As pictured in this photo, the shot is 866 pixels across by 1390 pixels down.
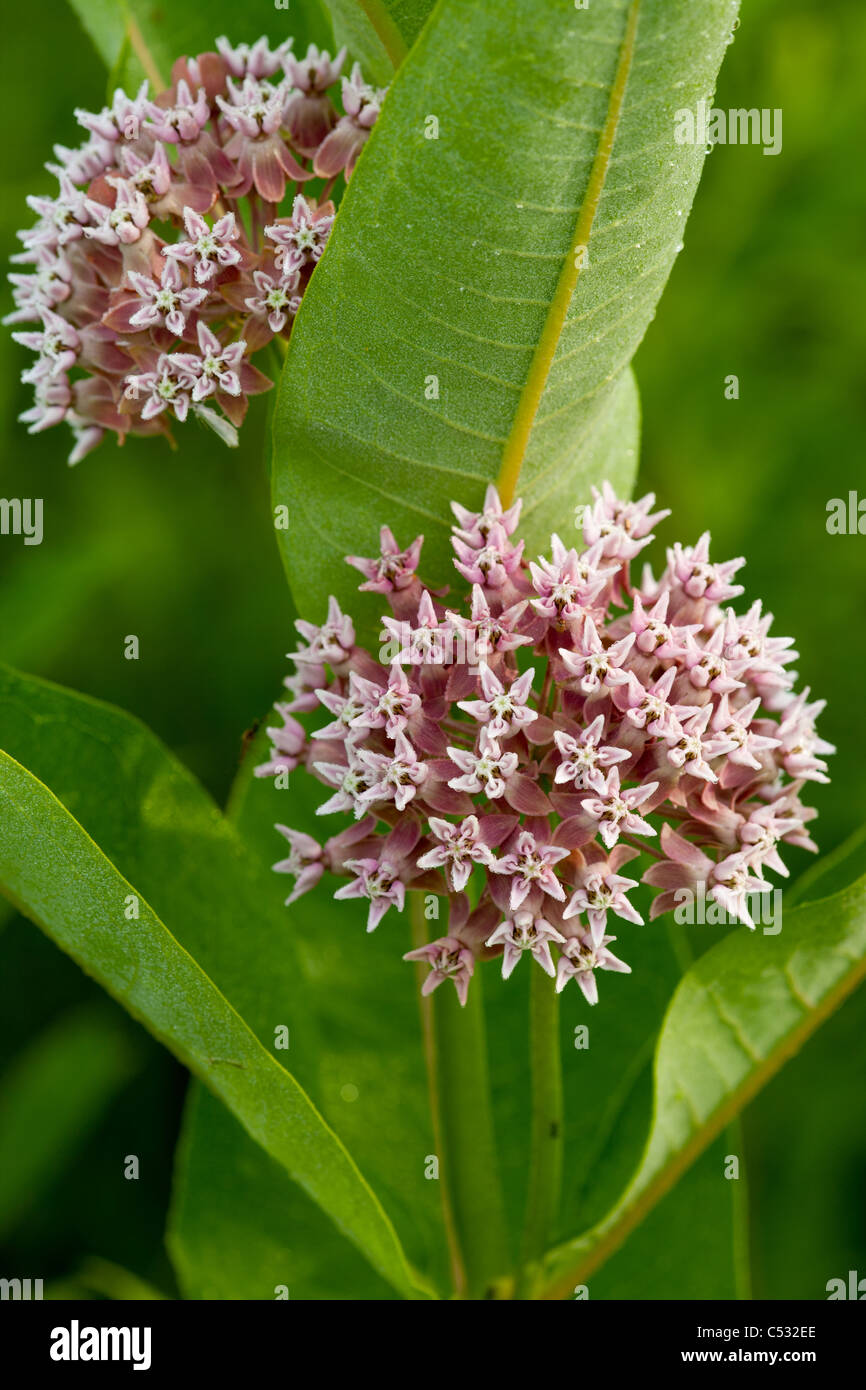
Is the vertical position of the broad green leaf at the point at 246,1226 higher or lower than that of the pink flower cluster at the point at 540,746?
lower

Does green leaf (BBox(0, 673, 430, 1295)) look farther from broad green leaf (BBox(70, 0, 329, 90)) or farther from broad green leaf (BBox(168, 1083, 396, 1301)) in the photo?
broad green leaf (BBox(70, 0, 329, 90))

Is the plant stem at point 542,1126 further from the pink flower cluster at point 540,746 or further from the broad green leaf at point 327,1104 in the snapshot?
the broad green leaf at point 327,1104

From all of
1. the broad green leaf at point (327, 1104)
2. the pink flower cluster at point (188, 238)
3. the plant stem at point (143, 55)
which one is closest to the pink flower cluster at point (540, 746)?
the pink flower cluster at point (188, 238)

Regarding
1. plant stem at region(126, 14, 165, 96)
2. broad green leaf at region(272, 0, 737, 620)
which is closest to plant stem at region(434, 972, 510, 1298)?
broad green leaf at region(272, 0, 737, 620)

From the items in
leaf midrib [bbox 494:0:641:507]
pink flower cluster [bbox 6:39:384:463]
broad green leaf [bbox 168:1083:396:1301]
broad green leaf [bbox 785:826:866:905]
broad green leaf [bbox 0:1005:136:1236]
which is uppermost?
pink flower cluster [bbox 6:39:384:463]

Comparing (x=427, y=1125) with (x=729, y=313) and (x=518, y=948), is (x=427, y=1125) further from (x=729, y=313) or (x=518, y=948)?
(x=729, y=313)
